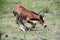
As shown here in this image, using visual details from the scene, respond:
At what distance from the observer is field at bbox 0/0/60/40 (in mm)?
8434

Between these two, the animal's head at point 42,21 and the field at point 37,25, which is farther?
the animal's head at point 42,21

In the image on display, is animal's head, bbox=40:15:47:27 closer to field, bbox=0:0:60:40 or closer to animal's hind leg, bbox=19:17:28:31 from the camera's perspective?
field, bbox=0:0:60:40

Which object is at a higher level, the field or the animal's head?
the animal's head

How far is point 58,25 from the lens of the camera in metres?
9.52

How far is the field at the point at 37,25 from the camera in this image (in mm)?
8434

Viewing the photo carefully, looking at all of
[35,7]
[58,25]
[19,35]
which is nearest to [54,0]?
[35,7]

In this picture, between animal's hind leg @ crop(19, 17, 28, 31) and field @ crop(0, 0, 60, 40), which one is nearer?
field @ crop(0, 0, 60, 40)

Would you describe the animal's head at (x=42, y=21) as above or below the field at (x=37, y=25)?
above

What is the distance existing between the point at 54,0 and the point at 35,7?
1.21m

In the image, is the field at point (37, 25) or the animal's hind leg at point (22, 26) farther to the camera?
the animal's hind leg at point (22, 26)

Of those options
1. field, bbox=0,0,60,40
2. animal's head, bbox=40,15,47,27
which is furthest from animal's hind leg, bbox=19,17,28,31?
animal's head, bbox=40,15,47,27

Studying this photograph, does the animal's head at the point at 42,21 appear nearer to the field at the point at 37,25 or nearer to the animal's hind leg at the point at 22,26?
the field at the point at 37,25

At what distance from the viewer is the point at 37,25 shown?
9.55m

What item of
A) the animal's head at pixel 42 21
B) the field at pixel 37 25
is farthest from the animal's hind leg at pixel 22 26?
the animal's head at pixel 42 21
